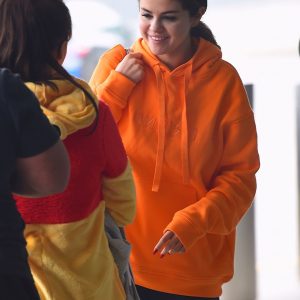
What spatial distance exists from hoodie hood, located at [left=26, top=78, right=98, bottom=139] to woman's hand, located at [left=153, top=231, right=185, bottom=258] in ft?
1.46

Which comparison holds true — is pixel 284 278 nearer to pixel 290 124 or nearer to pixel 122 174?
pixel 290 124

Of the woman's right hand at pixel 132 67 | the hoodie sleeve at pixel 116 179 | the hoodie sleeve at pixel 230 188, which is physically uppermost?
the woman's right hand at pixel 132 67

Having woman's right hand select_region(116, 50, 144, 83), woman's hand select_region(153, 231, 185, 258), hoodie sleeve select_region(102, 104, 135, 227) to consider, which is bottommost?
woman's hand select_region(153, 231, 185, 258)

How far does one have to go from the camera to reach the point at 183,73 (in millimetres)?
1878

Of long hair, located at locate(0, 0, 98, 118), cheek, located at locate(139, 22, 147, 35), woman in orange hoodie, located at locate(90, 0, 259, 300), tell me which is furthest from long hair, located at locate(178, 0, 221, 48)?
long hair, located at locate(0, 0, 98, 118)

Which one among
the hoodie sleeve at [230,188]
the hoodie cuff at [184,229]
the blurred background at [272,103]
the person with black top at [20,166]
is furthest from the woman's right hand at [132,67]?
the blurred background at [272,103]

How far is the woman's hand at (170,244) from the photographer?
1.71m

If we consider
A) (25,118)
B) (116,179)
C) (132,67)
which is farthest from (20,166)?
(132,67)

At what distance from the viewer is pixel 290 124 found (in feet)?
11.7

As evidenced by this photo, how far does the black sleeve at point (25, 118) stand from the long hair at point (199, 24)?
33.0 inches

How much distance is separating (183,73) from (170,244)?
442 mm

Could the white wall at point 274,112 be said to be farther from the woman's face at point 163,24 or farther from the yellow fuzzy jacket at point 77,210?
the yellow fuzzy jacket at point 77,210

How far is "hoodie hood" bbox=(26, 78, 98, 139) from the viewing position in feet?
4.39

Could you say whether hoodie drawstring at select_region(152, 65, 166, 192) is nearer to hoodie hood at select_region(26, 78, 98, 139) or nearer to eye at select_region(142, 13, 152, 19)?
eye at select_region(142, 13, 152, 19)
